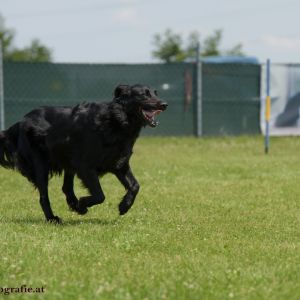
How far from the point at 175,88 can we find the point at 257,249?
37.7 feet

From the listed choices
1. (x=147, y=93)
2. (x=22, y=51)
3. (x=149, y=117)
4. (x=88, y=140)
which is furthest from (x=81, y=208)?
(x=22, y=51)

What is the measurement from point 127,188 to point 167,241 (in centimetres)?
126

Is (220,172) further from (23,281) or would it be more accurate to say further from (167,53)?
(167,53)

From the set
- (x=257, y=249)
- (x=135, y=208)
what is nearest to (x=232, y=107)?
(x=135, y=208)

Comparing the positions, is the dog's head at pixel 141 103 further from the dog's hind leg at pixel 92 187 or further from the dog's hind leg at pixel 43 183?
the dog's hind leg at pixel 43 183

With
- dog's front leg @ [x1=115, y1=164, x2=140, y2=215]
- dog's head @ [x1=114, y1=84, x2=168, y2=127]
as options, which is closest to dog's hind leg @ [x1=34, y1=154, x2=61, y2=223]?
dog's front leg @ [x1=115, y1=164, x2=140, y2=215]

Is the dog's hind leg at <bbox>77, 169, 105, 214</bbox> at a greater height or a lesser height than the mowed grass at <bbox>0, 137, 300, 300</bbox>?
greater

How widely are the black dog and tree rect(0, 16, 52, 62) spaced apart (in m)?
34.9

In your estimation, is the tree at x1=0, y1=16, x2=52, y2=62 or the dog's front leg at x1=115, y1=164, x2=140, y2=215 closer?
the dog's front leg at x1=115, y1=164, x2=140, y2=215

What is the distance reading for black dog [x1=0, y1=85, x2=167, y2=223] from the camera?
21.7ft

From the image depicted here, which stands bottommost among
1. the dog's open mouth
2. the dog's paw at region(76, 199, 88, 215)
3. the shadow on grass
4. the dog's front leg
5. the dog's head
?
the shadow on grass

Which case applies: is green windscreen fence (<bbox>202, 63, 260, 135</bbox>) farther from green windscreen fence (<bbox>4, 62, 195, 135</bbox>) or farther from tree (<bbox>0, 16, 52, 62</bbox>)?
tree (<bbox>0, 16, 52, 62</bbox>)

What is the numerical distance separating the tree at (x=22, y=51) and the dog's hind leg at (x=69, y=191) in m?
34.8

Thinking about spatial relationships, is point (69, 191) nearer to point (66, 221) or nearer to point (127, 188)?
point (66, 221)
